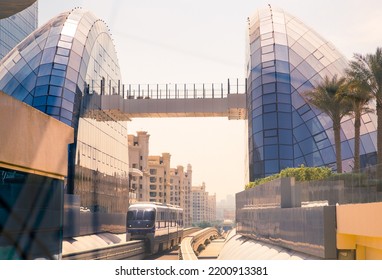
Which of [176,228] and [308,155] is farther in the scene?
[176,228]

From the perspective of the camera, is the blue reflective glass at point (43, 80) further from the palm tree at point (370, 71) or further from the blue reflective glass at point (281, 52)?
the palm tree at point (370, 71)

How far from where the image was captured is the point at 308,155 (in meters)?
62.0

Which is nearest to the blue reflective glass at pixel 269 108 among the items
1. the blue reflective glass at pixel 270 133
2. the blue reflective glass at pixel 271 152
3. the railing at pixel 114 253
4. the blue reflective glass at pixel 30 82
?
the blue reflective glass at pixel 270 133

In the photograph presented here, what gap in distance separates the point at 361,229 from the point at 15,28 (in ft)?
364

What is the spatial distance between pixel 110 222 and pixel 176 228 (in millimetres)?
7946

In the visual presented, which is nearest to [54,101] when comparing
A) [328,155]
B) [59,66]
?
[59,66]

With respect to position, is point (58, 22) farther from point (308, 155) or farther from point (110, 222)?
point (308, 155)

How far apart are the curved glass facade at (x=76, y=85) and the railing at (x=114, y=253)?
37.6ft

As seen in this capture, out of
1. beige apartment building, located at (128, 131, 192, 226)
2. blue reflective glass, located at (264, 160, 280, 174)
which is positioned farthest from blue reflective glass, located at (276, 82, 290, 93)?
beige apartment building, located at (128, 131, 192, 226)

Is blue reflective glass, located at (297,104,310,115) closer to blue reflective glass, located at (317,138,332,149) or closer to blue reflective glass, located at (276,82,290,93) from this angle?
blue reflective glass, located at (276,82,290,93)

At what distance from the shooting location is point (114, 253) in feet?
146

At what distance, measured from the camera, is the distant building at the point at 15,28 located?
112750mm
